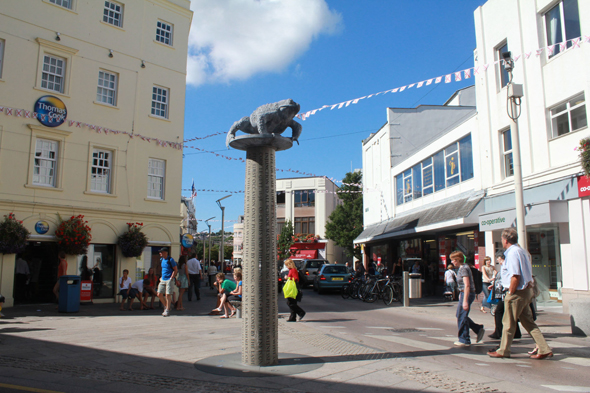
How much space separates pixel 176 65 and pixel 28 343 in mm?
15384

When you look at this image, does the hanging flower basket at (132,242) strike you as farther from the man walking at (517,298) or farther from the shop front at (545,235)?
the man walking at (517,298)

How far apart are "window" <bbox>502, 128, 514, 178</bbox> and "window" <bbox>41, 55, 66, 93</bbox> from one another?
16.4 metres

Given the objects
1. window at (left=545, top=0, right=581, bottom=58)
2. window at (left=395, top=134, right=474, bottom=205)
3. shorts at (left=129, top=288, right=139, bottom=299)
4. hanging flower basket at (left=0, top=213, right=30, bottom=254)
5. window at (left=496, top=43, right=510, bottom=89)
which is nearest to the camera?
window at (left=545, top=0, right=581, bottom=58)

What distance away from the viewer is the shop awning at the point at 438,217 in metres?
17.0

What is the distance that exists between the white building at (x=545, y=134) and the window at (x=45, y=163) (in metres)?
15.6

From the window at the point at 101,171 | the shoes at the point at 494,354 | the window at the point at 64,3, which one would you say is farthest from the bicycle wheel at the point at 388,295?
the window at the point at 64,3

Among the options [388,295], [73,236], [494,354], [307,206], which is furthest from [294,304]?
[307,206]

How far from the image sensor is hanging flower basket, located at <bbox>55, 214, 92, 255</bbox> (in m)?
15.9

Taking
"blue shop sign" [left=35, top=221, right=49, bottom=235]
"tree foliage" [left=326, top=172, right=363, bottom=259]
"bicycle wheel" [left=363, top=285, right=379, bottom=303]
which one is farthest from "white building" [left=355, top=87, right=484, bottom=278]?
"blue shop sign" [left=35, top=221, right=49, bottom=235]

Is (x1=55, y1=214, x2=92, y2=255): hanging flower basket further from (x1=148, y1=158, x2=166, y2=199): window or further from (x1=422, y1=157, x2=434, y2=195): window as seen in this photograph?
(x1=422, y1=157, x2=434, y2=195): window

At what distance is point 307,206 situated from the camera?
185ft

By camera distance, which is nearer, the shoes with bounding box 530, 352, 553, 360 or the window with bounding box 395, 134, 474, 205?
the shoes with bounding box 530, 352, 553, 360

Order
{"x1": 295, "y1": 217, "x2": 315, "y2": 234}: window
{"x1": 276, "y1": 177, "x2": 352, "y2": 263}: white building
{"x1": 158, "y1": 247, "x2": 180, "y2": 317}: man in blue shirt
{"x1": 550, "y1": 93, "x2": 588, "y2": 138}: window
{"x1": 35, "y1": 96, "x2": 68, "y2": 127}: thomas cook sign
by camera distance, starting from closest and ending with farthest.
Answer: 1. {"x1": 158, "y1": 247, "x2": 180, "y2": 317}: man in blue shirt
2. {"x1": 550, "y1": 93, "x2": 588, "y2": 138}: window
3. {"x1": 35, "y1": 96, "x2": 68, "y2": 127}: thomas cook sign
4. {"x1": 276, "y1": 177, "x2": 352, "y2": 263}: white building
5. {"x1": 295, "y1": 217, "x2": 315, "y2": 234}: window

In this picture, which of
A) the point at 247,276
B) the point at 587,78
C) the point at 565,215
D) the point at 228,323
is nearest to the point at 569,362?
the point at 247,276
